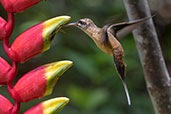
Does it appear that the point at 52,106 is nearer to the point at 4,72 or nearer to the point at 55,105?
→ the point at 55,105

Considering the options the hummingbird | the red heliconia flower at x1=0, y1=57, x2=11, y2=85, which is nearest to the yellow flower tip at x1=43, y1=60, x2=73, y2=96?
the red heliconia flower at x1=0, y1=57, x2=11, y2=85

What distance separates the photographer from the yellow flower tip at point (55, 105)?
2.56 feet

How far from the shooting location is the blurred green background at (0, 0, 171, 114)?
1771 mm

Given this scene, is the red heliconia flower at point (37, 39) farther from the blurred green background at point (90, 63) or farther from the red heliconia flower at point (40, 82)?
the blurred green background at point (90, 63)

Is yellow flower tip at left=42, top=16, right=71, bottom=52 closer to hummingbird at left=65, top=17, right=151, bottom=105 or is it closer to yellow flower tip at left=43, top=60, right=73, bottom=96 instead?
yellow flower tip at left=43, top=60, right=73, bottom=96

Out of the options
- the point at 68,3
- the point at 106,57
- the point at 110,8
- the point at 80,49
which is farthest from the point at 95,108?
the point at 68,3

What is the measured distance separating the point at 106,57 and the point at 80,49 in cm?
33

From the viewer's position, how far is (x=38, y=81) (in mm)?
803

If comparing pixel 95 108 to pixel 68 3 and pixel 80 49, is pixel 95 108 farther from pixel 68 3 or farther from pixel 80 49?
pixel 68 3

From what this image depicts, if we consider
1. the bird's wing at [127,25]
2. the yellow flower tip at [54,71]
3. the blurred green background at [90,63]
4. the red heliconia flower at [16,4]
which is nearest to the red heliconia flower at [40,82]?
the yellow flower tip at [54,71]

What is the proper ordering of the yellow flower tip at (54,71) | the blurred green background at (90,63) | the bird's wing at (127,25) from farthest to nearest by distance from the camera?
1. the blurred green background at (90,63)
2. the bird's wing at (127,25)
3. the yellow flower tip at (54,71)

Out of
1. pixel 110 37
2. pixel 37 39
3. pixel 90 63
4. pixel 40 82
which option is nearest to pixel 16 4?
pixel 37 39

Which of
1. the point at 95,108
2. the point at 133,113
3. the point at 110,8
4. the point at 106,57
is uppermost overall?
the point at 110,8

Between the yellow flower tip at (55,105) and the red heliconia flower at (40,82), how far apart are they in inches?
1.1
